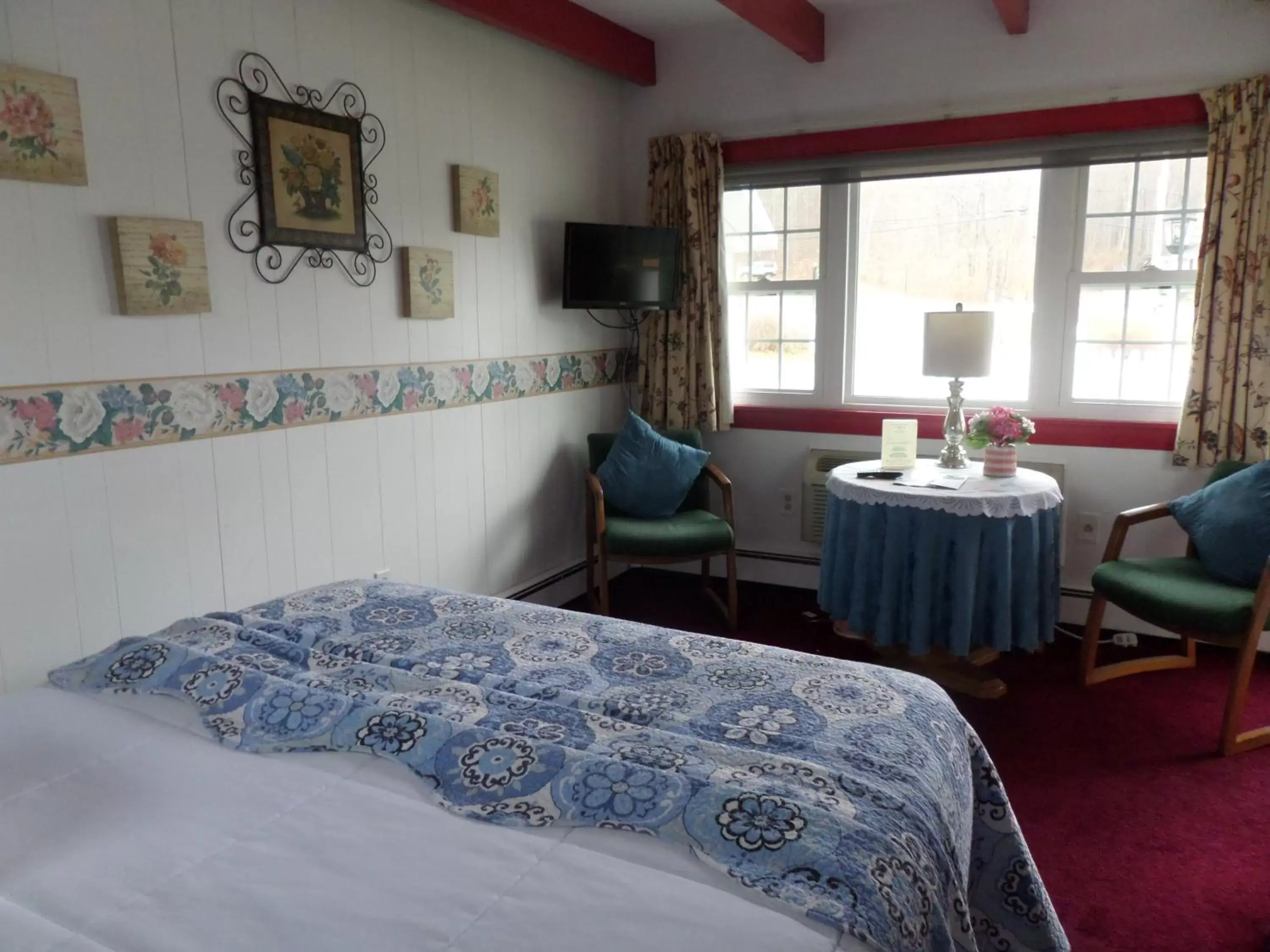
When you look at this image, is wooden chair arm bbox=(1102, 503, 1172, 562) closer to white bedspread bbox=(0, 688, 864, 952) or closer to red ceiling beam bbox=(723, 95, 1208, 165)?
red ceiling beam bbox=(723, 95, 1208, 165)

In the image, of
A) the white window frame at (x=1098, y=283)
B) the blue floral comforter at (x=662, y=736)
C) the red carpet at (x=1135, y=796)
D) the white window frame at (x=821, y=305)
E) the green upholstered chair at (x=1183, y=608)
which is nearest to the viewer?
the blue floral comforter at (x=662, y=736)

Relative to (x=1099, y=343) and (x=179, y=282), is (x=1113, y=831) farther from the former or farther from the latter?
(x=179, y=282)

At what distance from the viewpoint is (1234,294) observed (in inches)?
135

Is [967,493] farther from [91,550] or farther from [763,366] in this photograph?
[91,550]

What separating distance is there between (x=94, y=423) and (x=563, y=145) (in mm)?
2523

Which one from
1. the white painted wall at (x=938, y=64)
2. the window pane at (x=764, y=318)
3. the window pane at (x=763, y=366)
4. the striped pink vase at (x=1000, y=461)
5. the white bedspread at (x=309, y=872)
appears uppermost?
the white painted wall at (x=938, y=64)

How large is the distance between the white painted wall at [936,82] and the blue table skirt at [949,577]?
712mm

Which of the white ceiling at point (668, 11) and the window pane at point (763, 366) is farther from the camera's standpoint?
the window pane at point (763, 366)

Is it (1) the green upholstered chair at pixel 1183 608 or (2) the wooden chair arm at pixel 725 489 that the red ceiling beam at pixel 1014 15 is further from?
(2) the wooden chair arm at pixel 725 489

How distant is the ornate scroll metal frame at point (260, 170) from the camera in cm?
267

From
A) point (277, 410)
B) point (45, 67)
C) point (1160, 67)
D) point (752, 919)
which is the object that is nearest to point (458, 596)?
point (277, 410)

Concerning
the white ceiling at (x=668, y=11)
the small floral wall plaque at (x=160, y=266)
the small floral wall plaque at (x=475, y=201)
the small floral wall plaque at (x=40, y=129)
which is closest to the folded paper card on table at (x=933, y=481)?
the small floral wall plaque at (x=475, y=201)

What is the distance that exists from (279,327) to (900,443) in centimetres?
234

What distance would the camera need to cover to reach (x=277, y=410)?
2.84 m
